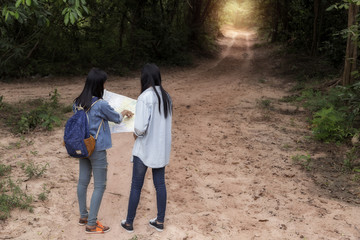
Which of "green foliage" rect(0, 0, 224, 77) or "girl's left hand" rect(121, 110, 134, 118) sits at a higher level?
"green foliage" rect(0, 0, 224, 77)

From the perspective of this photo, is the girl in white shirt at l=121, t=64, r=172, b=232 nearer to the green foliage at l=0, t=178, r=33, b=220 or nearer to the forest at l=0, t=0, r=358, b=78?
the green foliage at l=0, t=178, r=33, b=220

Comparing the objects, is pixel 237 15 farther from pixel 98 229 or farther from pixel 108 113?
pixel 98 229

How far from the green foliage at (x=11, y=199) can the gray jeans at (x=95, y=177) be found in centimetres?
95

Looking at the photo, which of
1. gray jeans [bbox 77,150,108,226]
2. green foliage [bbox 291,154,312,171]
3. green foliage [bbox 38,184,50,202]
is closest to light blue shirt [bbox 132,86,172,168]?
gray jeans [bbox 77,150,108,226]

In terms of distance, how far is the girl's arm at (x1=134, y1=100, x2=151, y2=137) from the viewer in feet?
12.2

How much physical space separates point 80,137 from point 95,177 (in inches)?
21.6

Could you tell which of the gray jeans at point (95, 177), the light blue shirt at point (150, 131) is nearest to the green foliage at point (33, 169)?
the gray jeans at point (95, 177)

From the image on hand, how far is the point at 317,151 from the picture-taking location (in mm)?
7484

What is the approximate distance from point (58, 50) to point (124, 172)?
11007mm

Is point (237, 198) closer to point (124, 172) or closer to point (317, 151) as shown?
point (124, 172)

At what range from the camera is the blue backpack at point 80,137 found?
365 centimetres

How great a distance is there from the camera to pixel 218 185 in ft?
19.2

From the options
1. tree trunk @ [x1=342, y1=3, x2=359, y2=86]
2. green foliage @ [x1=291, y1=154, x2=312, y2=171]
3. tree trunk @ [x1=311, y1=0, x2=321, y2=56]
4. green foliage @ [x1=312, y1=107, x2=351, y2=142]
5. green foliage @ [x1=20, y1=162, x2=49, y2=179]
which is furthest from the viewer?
tree trunk @ [x1=311, y1=0, x2=321, y2=56]

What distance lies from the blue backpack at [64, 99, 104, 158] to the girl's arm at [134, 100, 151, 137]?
49cm
